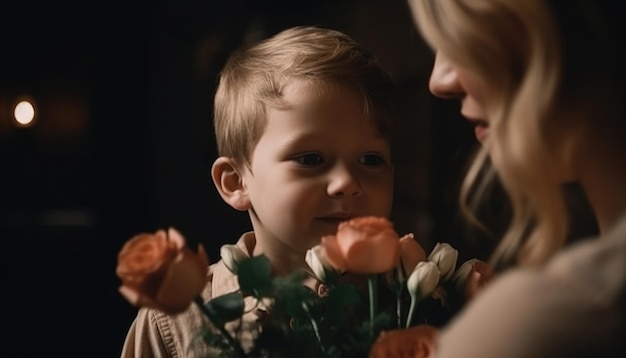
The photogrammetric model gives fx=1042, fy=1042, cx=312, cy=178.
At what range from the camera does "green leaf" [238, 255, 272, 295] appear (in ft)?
2.77

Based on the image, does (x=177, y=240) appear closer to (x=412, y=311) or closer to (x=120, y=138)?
(x=412, y=311)

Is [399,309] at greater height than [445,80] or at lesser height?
lesser

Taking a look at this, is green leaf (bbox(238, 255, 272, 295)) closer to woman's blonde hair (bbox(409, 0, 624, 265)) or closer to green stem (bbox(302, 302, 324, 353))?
green stem (bbox(302, 302, 324, 353))

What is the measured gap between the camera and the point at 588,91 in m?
0.69

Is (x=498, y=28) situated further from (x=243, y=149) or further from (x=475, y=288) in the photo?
(x=243, y=149)

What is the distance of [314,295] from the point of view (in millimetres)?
864

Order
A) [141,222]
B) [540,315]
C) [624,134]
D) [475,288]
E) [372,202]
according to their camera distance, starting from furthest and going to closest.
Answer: [141,222]
[372,202]
[475,288]
[624,134]
[540,315]

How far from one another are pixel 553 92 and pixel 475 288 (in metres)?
0.29

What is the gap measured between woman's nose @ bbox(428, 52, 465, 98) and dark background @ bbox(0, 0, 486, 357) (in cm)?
141

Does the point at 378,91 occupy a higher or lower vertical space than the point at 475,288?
higher

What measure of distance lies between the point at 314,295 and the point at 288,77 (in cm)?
26

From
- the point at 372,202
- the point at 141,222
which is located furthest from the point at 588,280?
the point at 141,222

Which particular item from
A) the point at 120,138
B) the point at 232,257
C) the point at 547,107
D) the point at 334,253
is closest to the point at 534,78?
the point at 547,107

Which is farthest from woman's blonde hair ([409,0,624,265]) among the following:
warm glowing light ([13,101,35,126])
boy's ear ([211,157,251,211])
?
warm glowing light ([13,101,35,126])
